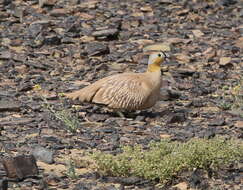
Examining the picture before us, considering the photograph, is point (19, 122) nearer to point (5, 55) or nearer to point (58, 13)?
point (5, 55)

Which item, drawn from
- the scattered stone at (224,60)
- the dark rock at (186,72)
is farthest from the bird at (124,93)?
the scattered stone at (224,60)

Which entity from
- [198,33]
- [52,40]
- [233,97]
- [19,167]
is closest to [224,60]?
[198,33]

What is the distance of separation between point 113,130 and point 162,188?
7.29 feet

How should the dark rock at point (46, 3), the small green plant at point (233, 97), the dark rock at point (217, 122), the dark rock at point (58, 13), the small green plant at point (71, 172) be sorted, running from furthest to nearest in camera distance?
the dark rock at point (46, 3) < the dark rock at point (58, 13) < the small green plant at point (233, 97) < the dark rock at point (217, 122) < the small green plant at point (71, 172)

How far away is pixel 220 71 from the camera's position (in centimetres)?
→ 1277

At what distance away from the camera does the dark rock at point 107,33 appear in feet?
45.6

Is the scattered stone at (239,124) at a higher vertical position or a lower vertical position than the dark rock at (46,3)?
lower

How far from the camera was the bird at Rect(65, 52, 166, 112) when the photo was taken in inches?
395

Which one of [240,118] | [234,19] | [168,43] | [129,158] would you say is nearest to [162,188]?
[129,158]

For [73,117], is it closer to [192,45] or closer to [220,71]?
[220,71]

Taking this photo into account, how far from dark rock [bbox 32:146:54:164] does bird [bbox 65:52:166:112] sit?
5.92ft

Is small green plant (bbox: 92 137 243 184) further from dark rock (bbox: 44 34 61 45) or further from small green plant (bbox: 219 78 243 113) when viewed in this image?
dark rock (bbox: 44 34 61 45)

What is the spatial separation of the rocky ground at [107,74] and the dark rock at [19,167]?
2.7 inches

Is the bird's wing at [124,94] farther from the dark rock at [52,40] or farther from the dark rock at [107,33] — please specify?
the dark rock at [107,33]
